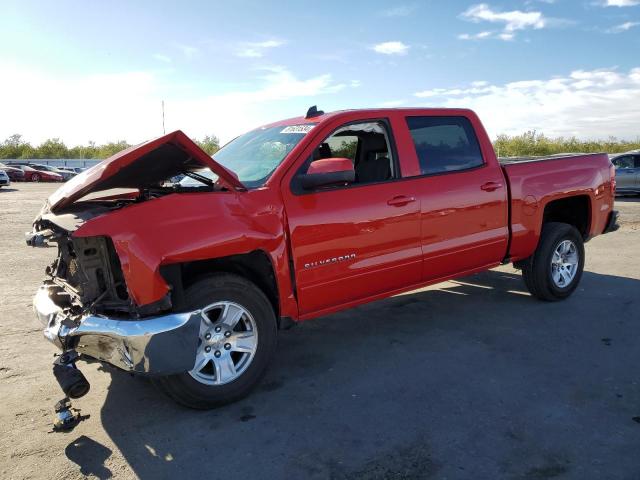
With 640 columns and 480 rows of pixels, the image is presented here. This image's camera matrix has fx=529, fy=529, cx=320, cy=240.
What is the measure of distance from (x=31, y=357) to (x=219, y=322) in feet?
6.88

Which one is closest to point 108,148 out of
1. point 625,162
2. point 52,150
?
point 52,150

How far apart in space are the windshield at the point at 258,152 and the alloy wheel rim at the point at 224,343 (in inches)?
37.7

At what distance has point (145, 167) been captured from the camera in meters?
3.70

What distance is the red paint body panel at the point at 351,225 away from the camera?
10.8 feet

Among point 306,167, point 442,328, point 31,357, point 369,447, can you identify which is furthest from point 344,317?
point 31,357

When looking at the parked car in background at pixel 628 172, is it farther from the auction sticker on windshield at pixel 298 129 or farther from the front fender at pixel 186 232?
the front fender at pixel 186 232

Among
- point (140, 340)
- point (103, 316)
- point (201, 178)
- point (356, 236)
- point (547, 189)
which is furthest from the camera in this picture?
point (547, 189)

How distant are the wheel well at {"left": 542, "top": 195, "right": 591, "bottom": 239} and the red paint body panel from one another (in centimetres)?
38

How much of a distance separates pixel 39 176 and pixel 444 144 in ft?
138

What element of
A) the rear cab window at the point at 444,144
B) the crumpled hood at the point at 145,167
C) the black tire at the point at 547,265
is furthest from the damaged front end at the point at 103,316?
the black tire at the point at 547,265

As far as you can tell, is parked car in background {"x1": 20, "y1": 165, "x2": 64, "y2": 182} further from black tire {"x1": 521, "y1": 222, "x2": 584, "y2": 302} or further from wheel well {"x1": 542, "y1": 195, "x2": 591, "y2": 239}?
black tire {"x1": 521, "y1": 222, "x2": 584, "y2": 302}

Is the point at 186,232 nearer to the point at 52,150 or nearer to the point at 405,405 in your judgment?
the point at 405,405

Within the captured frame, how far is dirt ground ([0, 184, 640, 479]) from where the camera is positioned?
9.55 ft

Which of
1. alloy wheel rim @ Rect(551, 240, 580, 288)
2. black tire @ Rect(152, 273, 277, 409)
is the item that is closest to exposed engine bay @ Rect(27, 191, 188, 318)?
black tire @ Rect(152, 273, 277, 409)
